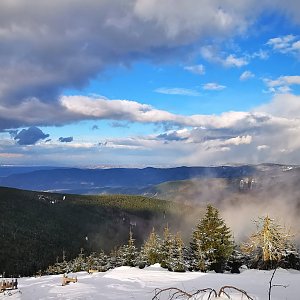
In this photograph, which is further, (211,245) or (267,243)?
(211,245)

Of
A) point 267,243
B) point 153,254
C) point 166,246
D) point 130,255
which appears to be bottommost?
point 130,255

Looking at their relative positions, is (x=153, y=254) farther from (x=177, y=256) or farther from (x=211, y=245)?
(x=211, y=245)

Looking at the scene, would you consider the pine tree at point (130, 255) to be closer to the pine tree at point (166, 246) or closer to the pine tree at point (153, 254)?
the pine tree at point (153, 254)

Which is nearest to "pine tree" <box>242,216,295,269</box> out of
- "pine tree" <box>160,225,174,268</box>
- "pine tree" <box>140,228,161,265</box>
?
"pine tree" <box>160,225,174,268</box>

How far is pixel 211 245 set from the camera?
126 feet

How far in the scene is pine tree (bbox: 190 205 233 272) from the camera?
3781 centimetres

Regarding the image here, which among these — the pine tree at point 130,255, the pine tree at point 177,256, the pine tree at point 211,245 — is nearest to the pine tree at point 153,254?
the pine tree at point 130,255

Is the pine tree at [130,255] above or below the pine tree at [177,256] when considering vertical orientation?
below

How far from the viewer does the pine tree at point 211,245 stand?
37.8m

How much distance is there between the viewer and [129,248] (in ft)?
172

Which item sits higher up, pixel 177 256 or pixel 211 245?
pixel 211 245

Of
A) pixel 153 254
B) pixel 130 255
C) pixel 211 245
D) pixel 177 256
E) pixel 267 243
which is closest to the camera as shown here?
pixel 267 243

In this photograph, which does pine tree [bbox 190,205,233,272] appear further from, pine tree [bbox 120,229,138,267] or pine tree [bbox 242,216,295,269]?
pine tree [bbox 120,229,138,267]

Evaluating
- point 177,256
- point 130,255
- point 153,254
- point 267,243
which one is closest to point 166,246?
point 177,256
